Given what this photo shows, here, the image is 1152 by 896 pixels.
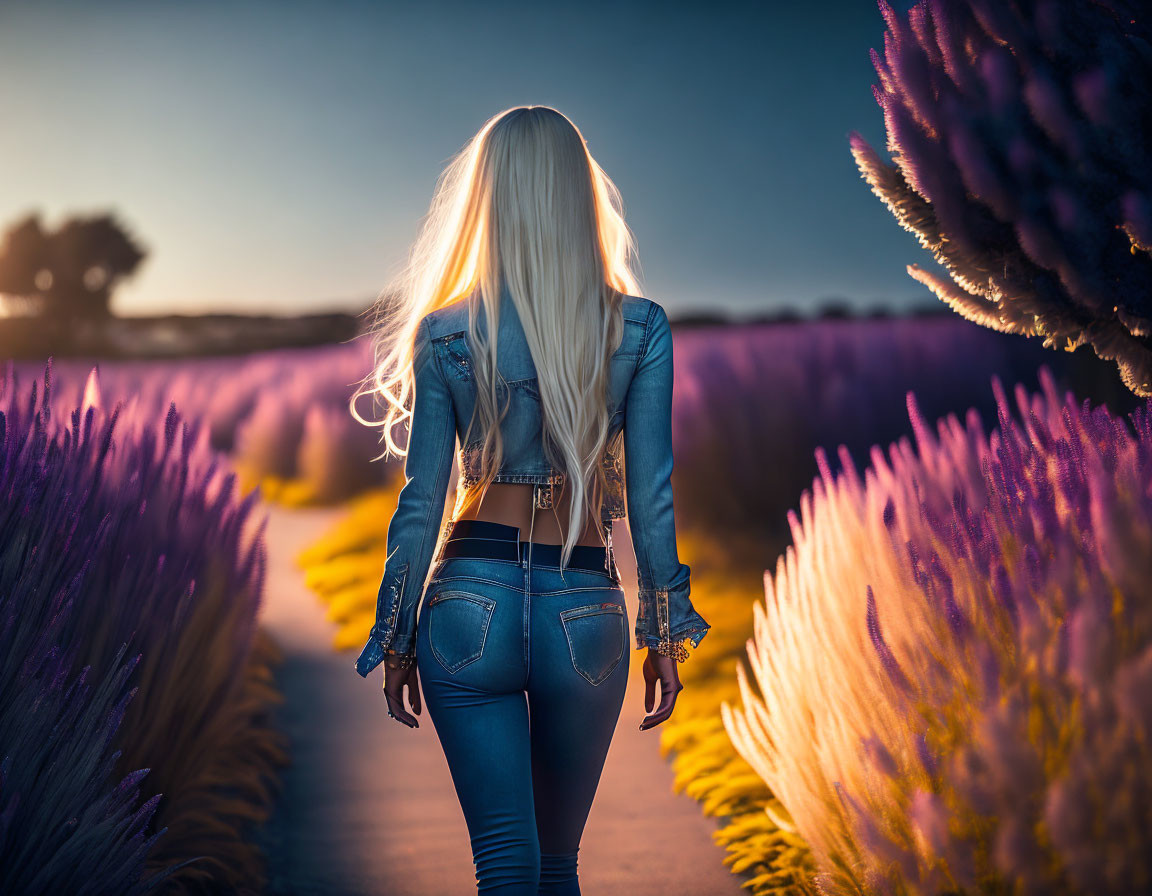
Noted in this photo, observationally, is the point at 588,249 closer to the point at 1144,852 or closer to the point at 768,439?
the point at 1144,852

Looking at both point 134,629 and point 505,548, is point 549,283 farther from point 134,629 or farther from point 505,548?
point 134,629

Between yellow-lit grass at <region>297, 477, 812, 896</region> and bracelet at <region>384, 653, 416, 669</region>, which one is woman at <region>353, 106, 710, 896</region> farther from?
yellow-lit grass at <region>297, 477, 812, 896</region>

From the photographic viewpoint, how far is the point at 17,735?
200 cm

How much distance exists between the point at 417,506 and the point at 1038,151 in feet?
6.74

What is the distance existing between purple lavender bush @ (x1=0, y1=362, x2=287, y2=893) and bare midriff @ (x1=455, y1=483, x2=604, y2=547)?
2.95 ft

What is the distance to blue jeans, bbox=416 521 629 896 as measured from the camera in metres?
1.81

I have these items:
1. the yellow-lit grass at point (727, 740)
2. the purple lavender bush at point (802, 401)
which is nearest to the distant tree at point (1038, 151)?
the yellow-lit grass at point (727, 740)

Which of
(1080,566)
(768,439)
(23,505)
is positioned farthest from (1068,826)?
(768,439)

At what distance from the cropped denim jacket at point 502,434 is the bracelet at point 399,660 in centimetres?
1

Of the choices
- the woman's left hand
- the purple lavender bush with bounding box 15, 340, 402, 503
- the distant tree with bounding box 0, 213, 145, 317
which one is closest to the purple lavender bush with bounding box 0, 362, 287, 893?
the woman's left hand

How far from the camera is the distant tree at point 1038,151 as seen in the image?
8.89 ft

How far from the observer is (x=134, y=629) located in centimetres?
268

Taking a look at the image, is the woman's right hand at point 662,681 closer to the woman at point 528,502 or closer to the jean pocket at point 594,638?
the woman at point 528,502

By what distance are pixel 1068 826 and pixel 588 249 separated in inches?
53.0
